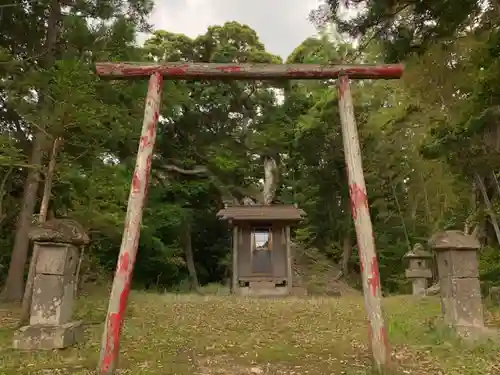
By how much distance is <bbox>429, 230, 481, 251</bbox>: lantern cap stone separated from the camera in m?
7.21

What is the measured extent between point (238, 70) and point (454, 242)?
15.1ft

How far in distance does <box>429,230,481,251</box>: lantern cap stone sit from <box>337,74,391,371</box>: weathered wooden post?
197 centimetres

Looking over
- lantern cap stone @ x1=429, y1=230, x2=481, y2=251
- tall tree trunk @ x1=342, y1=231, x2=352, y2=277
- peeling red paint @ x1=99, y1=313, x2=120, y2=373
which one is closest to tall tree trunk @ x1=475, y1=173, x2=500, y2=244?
lantern cap stone @ x1=429, y1=230, x2=481, y2=251

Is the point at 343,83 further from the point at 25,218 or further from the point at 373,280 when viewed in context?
the point at 25,218

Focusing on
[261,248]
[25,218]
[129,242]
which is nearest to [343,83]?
[129,242]

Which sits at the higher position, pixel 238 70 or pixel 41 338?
→ pixel 238 70

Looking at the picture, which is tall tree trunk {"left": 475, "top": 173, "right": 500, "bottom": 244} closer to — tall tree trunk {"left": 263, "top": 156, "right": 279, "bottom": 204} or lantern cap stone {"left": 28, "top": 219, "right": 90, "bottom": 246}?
lantern cap stone {"left": 28, "top": 219, "right": 90, "bottom": 246}

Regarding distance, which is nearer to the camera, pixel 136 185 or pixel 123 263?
pixel 123 263

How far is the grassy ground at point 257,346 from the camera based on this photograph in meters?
5.68

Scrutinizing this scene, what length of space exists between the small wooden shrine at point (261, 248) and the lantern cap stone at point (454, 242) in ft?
34.4

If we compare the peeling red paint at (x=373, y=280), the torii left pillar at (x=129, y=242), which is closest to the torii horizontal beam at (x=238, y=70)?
the torii left pillar at (x=129, y=242)

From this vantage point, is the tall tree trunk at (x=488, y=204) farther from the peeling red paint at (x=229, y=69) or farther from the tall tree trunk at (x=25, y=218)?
the tall tree trunk at (x=25, y=218)

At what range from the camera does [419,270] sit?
13.5m

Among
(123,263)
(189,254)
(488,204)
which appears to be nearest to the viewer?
(123,263)
